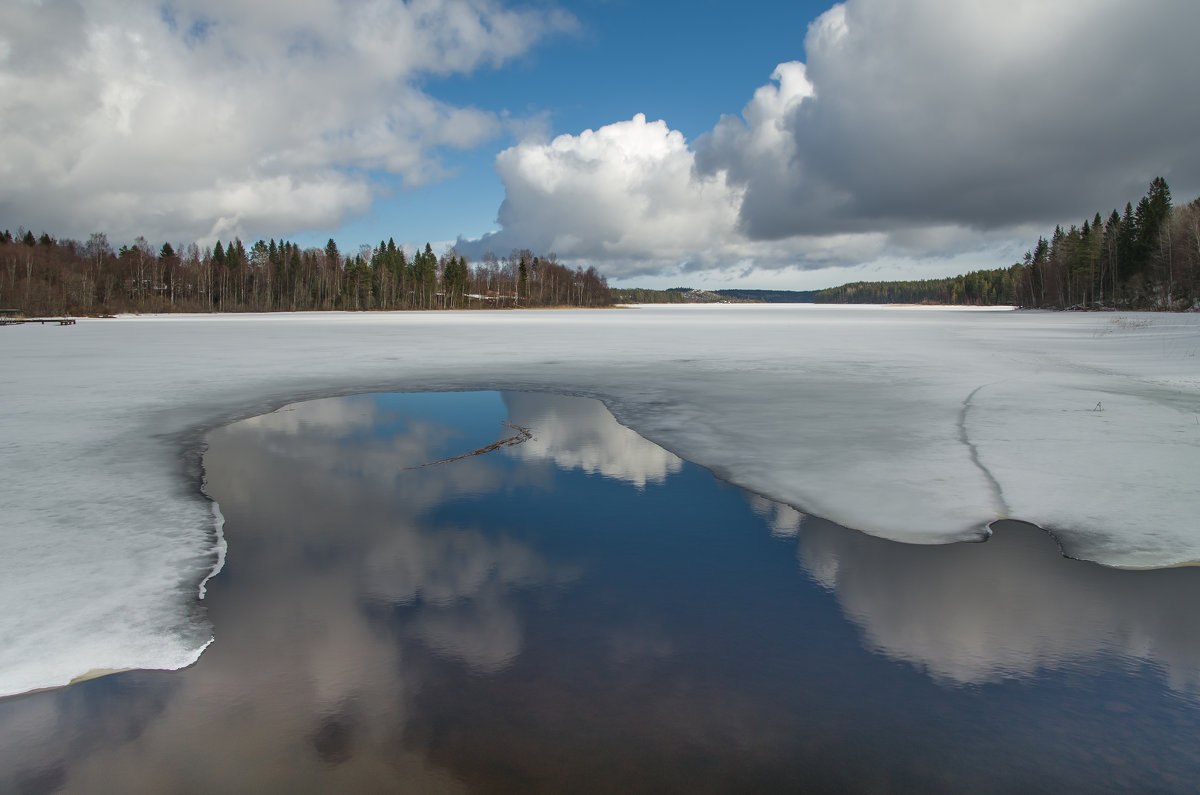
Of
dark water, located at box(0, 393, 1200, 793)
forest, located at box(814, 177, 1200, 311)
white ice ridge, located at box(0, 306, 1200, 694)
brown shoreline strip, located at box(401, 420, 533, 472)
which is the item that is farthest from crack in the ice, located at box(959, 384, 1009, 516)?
forest, located at box(814, 177, 1200, 311)

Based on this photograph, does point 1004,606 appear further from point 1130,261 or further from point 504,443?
point 1130,261

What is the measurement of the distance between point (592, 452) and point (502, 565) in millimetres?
3352

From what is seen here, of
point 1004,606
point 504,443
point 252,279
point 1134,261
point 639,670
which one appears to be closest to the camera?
point 639,670

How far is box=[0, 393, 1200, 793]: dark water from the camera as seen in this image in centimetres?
261

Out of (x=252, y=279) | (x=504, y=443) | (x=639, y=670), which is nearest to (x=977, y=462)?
(x=639, y=670)

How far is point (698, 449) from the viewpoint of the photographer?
771cm

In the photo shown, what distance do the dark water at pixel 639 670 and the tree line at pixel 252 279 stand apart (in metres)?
71.2

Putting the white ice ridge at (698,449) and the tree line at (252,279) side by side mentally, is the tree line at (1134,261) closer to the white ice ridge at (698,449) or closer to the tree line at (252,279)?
the white ice ridge at (698,449)

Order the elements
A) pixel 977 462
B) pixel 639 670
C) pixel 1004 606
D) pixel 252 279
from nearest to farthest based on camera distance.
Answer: pixel 639 670
pixel 1004 606
pixel 977 462
pixel 252 279

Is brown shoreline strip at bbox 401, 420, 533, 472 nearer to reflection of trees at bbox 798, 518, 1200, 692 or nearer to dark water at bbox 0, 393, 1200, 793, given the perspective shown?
dark water at bbox 0, 393, 1200, 793

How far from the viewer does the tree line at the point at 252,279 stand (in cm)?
7500

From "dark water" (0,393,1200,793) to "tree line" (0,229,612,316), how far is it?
71.2 metres

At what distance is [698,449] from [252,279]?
3947 inches

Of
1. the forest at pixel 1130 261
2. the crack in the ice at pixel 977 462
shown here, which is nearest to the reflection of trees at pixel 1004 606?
the crack in the ice at pixel 977 462
